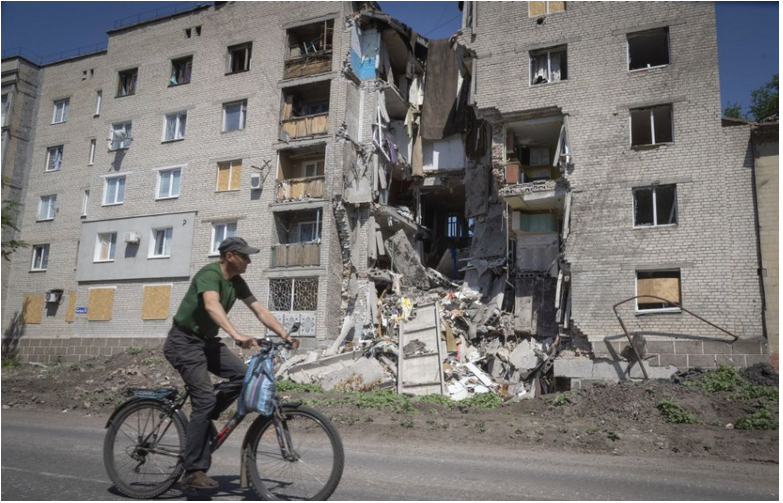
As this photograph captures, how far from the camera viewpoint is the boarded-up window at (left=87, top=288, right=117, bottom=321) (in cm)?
2852

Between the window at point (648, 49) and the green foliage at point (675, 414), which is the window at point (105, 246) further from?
the green foliage at point (675, 414)

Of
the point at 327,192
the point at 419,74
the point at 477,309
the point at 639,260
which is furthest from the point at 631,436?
the point at 419,74

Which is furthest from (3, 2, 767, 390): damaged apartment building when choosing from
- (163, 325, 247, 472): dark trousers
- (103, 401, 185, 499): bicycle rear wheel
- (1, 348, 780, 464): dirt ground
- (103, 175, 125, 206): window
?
(163, 325, 247, 472): dark trousers

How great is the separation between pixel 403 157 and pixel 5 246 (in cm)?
2273

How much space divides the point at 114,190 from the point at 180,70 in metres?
7.28

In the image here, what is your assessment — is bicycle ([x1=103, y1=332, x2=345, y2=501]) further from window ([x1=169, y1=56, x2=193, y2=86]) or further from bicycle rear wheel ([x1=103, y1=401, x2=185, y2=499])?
window ([x1=169, y1=56, x2=193, y2=86])

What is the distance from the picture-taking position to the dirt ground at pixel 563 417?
1078 centimetres

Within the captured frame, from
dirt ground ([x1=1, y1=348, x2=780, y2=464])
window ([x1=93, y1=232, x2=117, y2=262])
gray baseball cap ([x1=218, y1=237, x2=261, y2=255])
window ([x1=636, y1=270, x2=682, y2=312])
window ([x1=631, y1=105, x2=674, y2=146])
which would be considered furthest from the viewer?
window ([x1=93, y1=232, x2=117, y2=262])

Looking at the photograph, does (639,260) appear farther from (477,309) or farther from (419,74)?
(419,74)

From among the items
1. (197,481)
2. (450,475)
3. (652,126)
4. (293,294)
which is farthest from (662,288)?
(197,481)

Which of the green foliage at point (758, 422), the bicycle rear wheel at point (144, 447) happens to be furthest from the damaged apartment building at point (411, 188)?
the bicycle rear wheel at point (144, 447)

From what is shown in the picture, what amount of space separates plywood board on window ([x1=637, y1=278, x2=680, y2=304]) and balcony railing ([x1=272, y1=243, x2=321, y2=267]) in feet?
43.0

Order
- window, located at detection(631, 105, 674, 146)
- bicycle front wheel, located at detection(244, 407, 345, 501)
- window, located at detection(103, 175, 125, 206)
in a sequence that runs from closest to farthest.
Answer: bicycle front wheel, located at detection(244, 407, 345, 501)
window, located at detection(631, 105, 674, 146)
window, located at detection(103, 175, 125, 206)

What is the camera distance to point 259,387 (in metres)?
4.69
